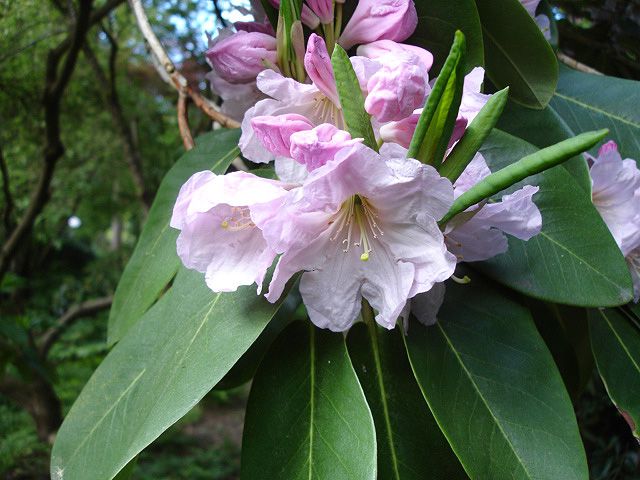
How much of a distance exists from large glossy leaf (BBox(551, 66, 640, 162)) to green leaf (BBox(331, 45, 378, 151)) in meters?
0.49

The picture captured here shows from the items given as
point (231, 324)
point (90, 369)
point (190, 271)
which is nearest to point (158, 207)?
point (190, 271)

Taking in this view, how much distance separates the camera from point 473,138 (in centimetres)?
51

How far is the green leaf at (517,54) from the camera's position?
73cm

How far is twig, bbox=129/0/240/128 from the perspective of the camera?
852 mm

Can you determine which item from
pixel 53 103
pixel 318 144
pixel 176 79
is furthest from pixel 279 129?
pixel 53 103

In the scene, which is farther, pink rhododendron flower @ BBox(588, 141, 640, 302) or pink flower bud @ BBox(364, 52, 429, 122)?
pink rhododendron flower @ BBox(588, 141, 640, 302)

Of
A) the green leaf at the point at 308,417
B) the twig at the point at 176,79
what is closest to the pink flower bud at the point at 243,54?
the twig at the point at 176,79

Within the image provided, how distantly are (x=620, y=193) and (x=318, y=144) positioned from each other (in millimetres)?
445

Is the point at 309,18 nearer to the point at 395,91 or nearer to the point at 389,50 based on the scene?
the point at 389,50

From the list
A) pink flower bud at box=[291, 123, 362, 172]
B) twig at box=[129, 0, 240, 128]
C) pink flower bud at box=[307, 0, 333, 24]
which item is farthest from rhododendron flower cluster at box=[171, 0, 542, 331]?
twig at box=[129, 0, 240, 128]

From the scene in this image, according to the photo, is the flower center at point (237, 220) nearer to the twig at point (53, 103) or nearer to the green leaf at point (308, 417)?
the green leaf at point (308, 417)

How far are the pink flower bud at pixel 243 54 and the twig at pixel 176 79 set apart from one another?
0.10 meters

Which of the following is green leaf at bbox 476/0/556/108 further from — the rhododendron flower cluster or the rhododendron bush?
the rhododendron flower cluster

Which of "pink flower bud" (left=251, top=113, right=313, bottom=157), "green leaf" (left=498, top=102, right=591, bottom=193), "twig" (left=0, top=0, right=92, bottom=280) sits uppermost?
"pink flower bud" (left=251, top=113, right=313, bottom=157)
